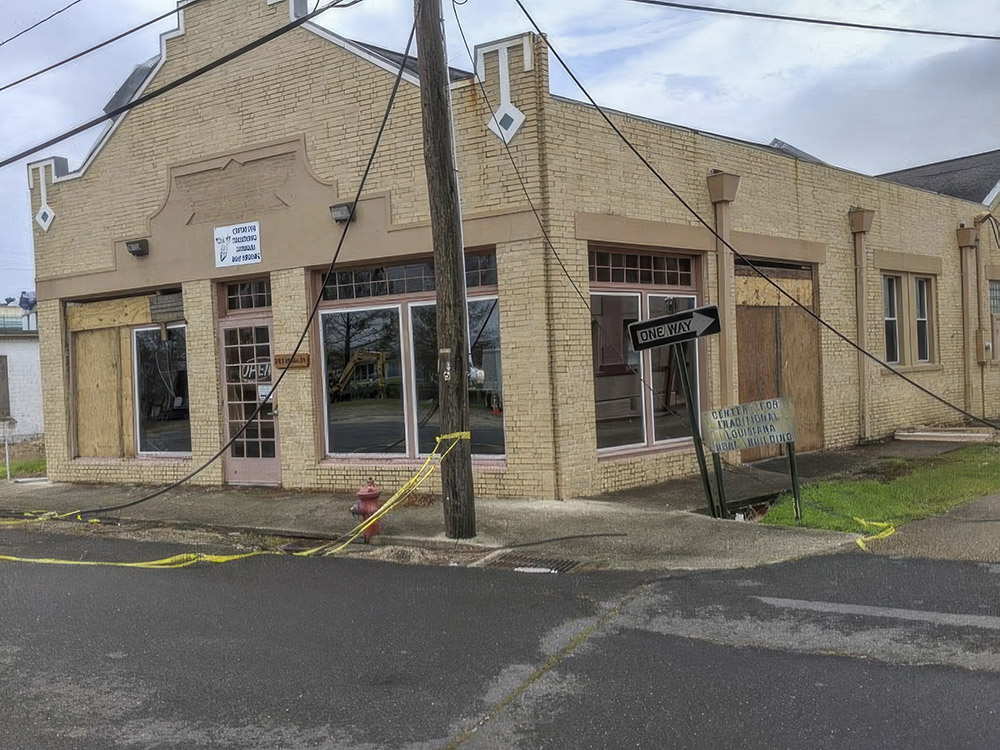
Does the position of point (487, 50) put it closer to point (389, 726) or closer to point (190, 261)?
point (190, 261)

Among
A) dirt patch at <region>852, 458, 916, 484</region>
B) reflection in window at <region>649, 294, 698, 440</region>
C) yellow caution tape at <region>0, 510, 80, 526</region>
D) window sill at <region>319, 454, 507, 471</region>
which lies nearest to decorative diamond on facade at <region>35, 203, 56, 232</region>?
yellow caution tape at <region>0, 510, 80, 526</region>

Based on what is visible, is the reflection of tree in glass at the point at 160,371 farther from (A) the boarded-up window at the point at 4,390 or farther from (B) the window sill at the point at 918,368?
(A) the boarded-up window at the point at 4,390

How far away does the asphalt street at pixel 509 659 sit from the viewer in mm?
4354

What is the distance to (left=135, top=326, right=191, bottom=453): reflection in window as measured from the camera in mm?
13445

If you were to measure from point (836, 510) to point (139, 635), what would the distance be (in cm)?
670

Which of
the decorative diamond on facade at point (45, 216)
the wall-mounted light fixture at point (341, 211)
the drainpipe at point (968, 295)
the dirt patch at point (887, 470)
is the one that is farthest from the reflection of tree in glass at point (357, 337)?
the drainpipe at point (968, 295)

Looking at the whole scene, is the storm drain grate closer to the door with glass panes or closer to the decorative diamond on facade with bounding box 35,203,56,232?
the door with glass panes

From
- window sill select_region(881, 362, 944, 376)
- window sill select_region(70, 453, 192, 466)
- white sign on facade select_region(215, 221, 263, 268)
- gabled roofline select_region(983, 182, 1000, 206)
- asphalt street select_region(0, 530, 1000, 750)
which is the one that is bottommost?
asphalt street select_region(0, 530, 1000, 750)

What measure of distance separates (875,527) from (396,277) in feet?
21.0

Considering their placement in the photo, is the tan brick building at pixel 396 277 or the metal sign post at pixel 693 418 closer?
the metal sign post at pixel 693 418

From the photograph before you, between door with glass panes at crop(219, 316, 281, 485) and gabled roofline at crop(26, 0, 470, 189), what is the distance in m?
3.76

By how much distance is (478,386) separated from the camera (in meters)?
10.5

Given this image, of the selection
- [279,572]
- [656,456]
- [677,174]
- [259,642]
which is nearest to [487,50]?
[677,174]

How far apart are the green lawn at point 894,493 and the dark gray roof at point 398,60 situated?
6.36 metres
